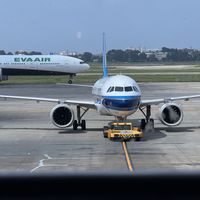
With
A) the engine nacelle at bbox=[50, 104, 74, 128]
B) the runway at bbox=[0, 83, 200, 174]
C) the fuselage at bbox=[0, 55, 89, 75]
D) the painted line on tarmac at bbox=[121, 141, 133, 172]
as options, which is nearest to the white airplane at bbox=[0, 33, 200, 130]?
the engine nacelle at bbox=[50, 104, 74, 128]

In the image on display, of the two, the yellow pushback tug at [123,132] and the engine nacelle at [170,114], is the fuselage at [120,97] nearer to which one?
the yellow pushback tug at [123,132]

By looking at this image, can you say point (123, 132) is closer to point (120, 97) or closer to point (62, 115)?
point (120, 97)

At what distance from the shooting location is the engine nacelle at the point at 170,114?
2588cm

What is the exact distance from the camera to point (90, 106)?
27.1 metres

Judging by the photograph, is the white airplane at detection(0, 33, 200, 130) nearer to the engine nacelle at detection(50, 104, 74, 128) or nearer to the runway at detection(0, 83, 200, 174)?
the engine nacelle at detection(50, 104, 74, 128)

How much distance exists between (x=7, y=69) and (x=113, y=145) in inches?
2478

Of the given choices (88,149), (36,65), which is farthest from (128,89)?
(36,65)

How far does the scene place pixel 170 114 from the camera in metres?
26.1

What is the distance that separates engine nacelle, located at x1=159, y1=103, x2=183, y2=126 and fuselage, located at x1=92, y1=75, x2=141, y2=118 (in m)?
2.11

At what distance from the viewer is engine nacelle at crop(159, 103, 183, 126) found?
25875 mm

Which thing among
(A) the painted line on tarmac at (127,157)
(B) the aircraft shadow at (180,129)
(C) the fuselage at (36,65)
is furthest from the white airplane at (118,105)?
(C) the fuselage at (36,65)

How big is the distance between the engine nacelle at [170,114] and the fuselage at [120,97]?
6.93 ft
